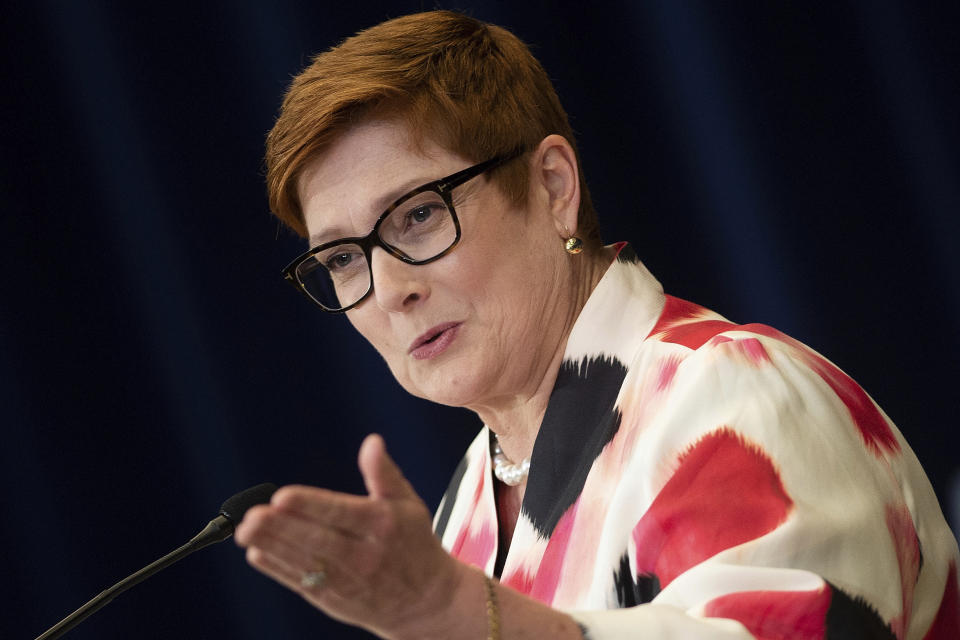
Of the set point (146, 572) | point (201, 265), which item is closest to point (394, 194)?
point (146, 572)

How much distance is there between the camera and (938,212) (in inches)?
65.8

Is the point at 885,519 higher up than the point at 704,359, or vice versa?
the point at 704,359

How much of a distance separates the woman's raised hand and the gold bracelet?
0.04 metres

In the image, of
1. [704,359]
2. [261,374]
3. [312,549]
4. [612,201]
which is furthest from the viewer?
[261,374]

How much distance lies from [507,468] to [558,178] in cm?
38

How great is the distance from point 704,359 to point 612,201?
3.10ft

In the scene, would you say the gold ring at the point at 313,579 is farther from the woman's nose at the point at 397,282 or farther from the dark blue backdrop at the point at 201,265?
the dark blue backdrop at the point at 201,265

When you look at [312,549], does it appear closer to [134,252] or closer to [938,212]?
A: [938,212]

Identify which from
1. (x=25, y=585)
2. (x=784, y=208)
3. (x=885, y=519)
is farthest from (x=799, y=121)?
(x=25, y=585)

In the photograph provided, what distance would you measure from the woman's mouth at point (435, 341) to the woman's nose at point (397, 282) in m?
0.04

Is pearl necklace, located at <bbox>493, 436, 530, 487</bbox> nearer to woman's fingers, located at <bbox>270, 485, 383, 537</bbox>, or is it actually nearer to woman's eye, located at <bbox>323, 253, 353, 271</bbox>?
woman's eye, located at <bbox>323, 253, 353, 271</bbox>

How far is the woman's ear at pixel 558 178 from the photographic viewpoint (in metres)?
1.27

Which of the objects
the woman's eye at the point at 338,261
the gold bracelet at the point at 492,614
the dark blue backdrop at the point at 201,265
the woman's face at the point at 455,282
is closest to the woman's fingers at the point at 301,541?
the gold bracelet at the point at 492,614

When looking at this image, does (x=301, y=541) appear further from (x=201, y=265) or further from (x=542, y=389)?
(x=201, y=265)
